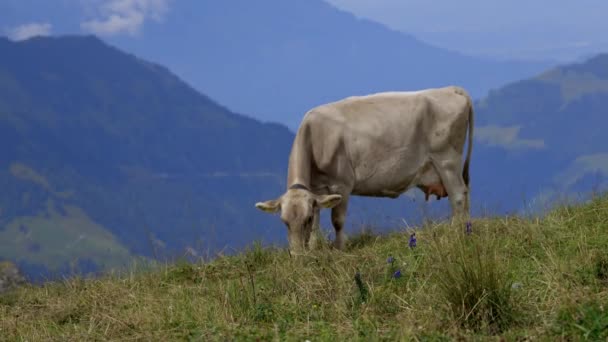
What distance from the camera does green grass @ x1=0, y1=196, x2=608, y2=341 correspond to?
6.53m

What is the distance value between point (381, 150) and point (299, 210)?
258cm

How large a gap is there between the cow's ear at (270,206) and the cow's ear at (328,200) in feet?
1.75

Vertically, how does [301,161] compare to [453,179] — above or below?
above

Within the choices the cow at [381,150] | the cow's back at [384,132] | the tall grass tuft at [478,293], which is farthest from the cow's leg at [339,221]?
the tall grass tuft at [478,293]

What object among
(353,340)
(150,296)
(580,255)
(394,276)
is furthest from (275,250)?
(353,340)

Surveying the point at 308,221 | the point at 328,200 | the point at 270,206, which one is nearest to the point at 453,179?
the point at 328,200

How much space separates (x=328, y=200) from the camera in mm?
11750

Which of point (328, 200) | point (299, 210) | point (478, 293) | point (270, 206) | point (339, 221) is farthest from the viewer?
point (339, 221)

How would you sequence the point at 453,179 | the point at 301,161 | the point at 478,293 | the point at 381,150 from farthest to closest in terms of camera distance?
the point at 453,179
the point at 381,150
the point at 301,161
the point at 478,293

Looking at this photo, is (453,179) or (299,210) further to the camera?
(453,179)

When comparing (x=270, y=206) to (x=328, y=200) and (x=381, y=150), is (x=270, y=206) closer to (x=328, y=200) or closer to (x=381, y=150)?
(x=328, y=200)

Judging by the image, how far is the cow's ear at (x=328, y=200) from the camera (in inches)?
462

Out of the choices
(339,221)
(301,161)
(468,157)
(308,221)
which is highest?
(301,161)

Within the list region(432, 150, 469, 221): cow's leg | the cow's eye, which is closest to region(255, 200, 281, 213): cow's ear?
the cow's eye
